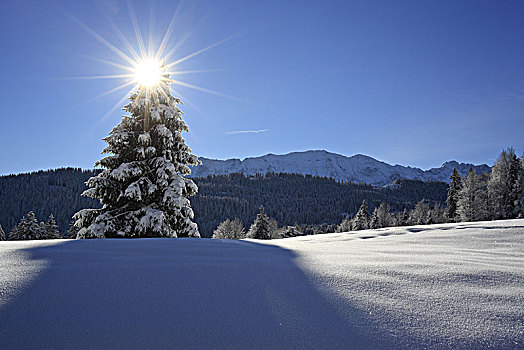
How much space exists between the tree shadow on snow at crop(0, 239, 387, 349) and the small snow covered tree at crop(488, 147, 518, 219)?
3232 cm

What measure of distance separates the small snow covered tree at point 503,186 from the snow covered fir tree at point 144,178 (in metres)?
29.6

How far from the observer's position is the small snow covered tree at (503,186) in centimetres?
2536

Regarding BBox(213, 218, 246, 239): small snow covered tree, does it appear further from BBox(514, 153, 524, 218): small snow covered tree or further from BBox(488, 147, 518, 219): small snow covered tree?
BBox(514, 153, 524, 218): small snow covered tree

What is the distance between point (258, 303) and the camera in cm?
184

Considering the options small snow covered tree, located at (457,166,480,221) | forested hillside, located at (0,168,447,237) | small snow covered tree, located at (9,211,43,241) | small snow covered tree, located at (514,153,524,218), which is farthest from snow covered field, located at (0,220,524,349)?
forested hillside, located at (0,168,447,237)

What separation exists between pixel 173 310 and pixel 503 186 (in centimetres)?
3429

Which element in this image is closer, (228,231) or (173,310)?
(173,310)

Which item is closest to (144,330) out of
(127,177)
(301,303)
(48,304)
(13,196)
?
(48,304)

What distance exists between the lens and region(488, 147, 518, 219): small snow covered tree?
25359 mm

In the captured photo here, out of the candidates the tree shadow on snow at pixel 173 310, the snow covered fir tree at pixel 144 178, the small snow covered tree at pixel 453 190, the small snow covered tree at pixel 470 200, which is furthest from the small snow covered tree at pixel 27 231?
the small snow covered tree at pixel 453 190

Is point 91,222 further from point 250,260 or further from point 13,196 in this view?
point 13,196

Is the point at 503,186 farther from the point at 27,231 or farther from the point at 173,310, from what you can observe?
the point at 27,231

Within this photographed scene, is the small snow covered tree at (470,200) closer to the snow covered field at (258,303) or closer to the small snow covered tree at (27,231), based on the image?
the snow covered field at (258,303)

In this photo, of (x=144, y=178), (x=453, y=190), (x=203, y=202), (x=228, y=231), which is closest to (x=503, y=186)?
(x=453, y=190)
